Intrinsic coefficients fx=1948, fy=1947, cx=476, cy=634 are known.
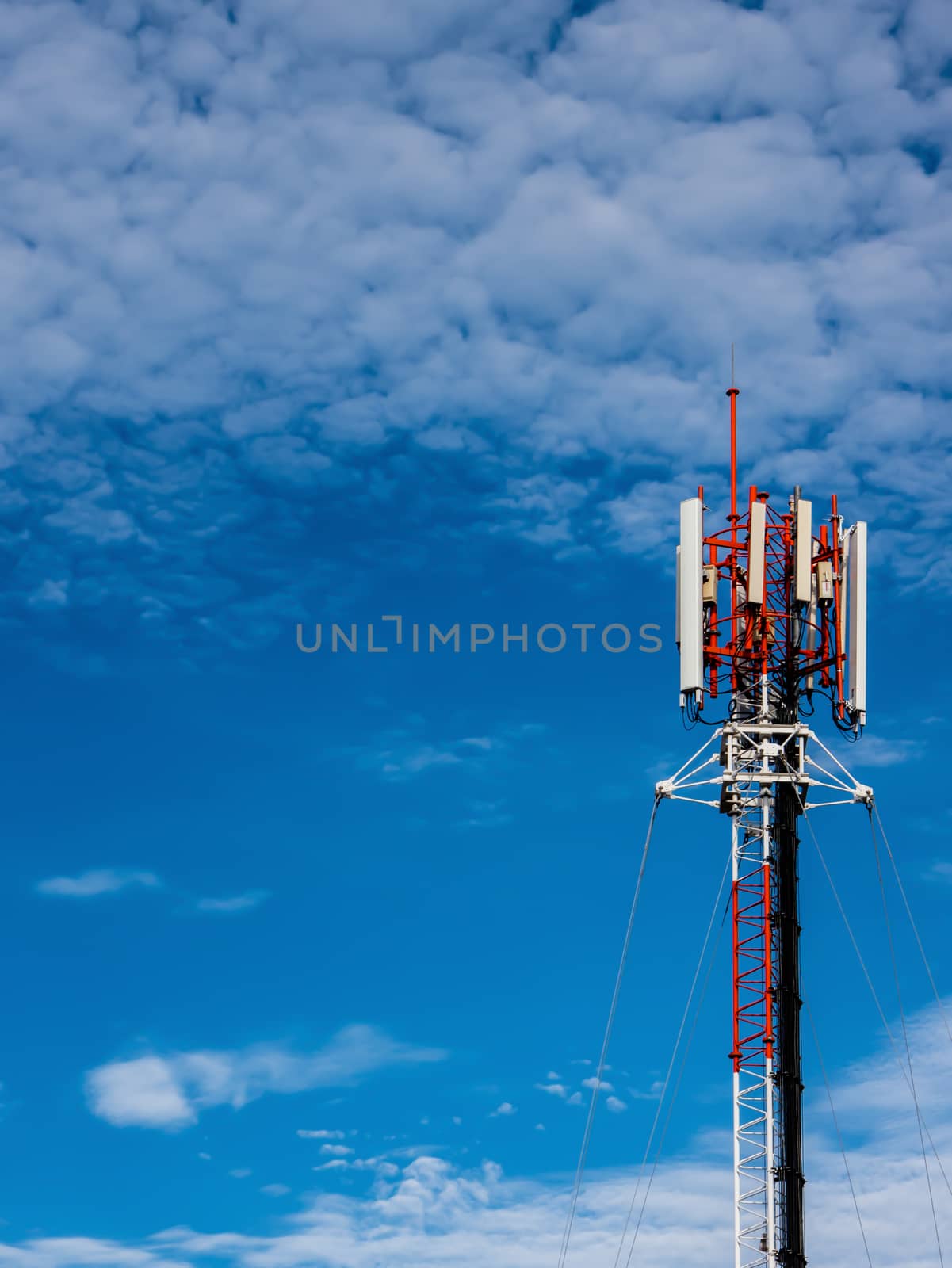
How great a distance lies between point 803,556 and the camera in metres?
108

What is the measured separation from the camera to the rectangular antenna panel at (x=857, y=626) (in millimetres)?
109125

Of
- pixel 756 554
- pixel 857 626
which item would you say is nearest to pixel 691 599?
pixel 756 554

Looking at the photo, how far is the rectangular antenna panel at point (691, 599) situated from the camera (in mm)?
107875

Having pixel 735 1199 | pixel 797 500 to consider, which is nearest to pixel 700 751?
pixel 797 500

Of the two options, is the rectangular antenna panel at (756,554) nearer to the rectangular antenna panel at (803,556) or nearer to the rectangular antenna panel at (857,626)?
the rectangular antenna panel at (803,556)

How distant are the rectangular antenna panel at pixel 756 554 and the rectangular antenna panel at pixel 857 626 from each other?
522cm

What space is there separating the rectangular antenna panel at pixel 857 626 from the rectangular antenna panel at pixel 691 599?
8478 mm

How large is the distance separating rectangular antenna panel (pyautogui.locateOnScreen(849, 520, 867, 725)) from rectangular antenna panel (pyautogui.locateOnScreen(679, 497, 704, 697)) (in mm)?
8478

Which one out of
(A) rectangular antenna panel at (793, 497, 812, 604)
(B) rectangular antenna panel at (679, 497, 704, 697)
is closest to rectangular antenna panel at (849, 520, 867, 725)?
(A) rectangular antenna panel at (793, 497, 812, 604)

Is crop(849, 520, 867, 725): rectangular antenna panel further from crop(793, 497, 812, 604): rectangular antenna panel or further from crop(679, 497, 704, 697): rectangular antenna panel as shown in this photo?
crop(679, 497, 704, 697): rectangular antenna panel

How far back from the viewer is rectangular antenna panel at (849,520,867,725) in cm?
10912

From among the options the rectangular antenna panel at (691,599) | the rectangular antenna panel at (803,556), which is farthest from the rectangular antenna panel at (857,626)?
the rectangular antenna panel at (691,599)

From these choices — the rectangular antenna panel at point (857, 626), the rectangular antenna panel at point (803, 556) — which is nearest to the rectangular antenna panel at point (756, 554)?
the rectangular antenna panel at point (803, 556)

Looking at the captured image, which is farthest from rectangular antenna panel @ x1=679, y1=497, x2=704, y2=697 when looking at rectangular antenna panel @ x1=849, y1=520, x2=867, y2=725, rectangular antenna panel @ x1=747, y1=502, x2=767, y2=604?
rectangular antenna panel @ x1=849, y1=520, x2=867, y2=725
